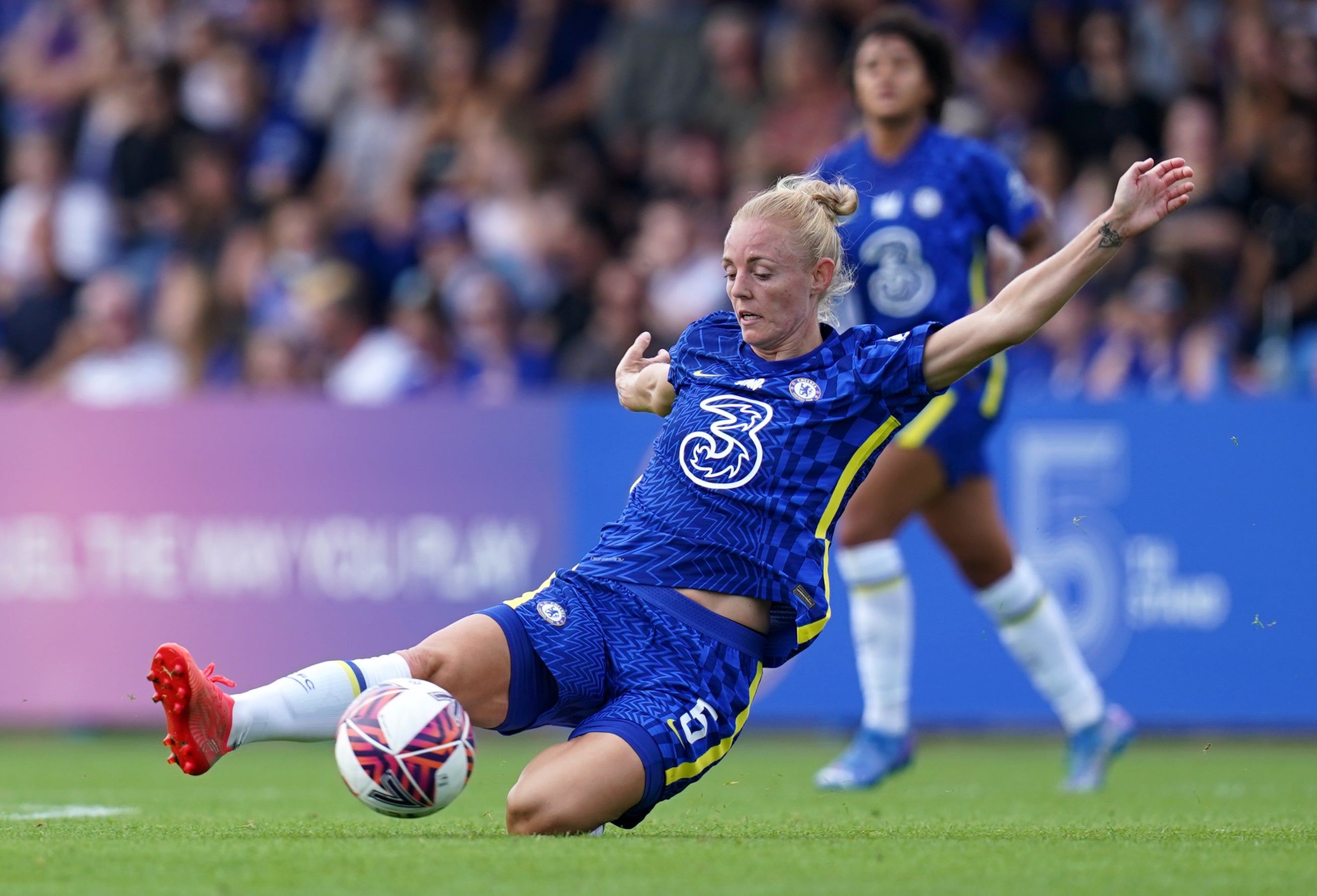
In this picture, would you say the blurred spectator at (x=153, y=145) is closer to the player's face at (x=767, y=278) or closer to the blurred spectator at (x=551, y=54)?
the blurred spectator at (x=551, y=54)

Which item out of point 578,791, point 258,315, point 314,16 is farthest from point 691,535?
point 314,16

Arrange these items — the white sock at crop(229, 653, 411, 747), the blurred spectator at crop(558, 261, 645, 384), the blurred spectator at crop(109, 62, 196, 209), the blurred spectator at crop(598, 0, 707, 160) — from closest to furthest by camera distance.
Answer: the white sock at crop(229, 653, 411, 747)
the blurred spectator at crop(558, 261, 645, 384)
the blurred spectator at crop(598, 0, 707, 160)
the blurred spectator at crop(109, 62, 196, 209)

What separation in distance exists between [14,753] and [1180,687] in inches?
226

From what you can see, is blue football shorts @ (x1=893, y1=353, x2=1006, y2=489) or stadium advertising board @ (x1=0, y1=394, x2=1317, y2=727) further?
stadium advertising board @ (x1=0, y1=394, x2=1317, y2=727)

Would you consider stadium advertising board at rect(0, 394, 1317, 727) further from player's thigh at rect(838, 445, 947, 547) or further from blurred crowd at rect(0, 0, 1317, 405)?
player's thigh at rect(838, 445, 947, 547)

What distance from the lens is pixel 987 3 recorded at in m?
12.0

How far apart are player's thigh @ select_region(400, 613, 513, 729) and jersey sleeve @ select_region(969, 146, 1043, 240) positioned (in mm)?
2976

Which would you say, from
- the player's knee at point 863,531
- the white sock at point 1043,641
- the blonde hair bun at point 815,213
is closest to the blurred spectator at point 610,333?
the player's knee at point 863,531

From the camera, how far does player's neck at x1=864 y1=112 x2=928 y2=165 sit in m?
7.00

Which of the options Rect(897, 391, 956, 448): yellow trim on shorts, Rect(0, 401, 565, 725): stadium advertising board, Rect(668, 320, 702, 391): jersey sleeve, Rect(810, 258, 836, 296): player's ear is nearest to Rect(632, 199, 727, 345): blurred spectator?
Rect(0, 401, 565, 725): stadium advertising board

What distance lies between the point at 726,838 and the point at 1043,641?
2560 mm

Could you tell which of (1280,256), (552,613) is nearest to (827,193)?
(552,613)

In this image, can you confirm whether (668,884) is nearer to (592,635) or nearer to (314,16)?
(592,635)

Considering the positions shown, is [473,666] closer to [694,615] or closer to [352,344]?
[694,615]
